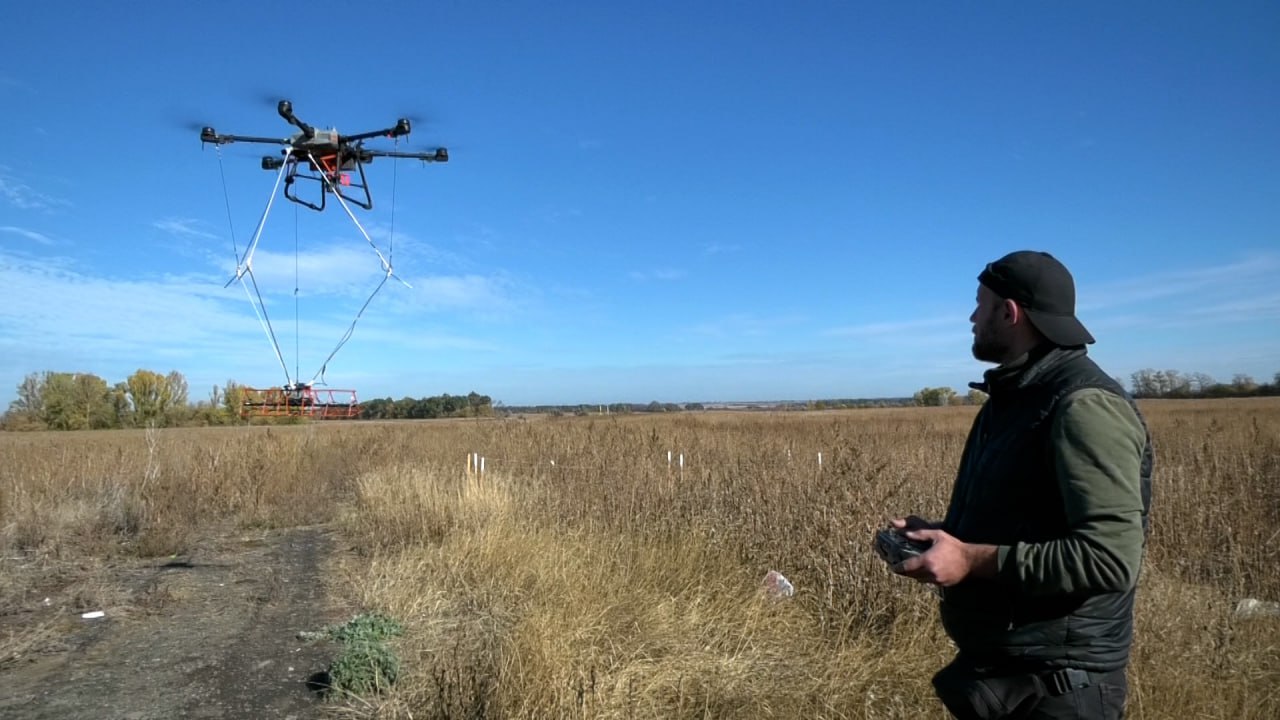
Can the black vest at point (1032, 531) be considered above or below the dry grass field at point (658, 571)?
above

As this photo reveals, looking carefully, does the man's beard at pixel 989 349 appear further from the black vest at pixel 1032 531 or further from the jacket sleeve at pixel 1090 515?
the jacket sleeve at pixel 1090 515

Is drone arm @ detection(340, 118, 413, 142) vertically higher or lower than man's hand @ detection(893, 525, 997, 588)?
higher

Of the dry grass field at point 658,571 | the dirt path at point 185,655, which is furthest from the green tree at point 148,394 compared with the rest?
the dirt path at point 185,655

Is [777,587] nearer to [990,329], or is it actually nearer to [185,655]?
[990,329]

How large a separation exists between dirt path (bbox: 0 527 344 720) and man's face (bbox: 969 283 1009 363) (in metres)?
3.48

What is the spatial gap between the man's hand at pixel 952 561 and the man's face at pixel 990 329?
0.51 metres

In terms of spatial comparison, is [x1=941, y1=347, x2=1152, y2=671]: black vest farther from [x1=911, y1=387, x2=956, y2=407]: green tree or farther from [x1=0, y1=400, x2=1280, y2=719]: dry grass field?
[x1=911, y1=387, x2=956, y2=407]: green tree

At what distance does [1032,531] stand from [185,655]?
190 inches

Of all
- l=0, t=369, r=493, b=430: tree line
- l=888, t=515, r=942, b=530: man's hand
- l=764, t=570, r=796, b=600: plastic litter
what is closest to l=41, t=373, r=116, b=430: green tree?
l=0, t=369, r=493, b=430: tree line

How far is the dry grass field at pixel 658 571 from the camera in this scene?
333cm

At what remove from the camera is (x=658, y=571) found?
206 inches

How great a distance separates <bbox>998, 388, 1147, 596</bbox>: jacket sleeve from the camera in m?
1.58

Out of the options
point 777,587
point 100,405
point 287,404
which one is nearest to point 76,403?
point 100,405

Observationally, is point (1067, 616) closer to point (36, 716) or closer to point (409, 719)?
point (409, 719)
